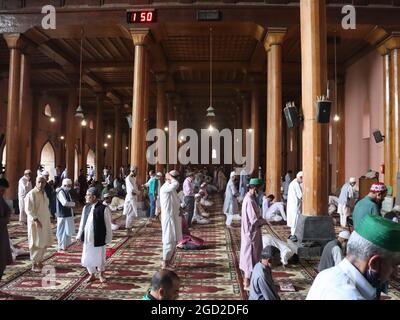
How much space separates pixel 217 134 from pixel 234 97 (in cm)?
973

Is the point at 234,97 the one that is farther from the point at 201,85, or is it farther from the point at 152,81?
the point at 152,81

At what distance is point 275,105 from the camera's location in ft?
35.5

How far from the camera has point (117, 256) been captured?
6.75 m

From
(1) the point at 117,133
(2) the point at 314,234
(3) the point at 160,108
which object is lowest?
(2) the point at 314,234

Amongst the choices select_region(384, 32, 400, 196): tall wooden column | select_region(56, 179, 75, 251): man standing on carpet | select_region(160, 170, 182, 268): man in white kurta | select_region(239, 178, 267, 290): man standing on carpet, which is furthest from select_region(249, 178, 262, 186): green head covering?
select_region(384, 32, 400, 196): tall wooden column

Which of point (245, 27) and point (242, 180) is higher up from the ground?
point (245, 27)

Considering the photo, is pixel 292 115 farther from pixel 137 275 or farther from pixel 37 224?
pixel 37 224

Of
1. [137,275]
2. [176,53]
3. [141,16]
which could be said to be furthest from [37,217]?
[176,53]

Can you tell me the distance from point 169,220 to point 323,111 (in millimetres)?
2905

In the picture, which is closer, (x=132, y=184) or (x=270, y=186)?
(x=132, y=184)

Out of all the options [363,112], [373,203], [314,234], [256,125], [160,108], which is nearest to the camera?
[373,203]

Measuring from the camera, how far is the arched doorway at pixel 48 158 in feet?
73.8
